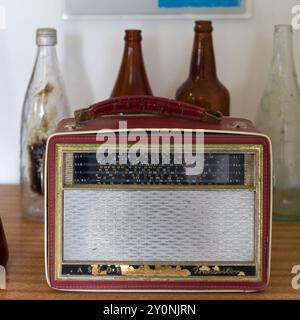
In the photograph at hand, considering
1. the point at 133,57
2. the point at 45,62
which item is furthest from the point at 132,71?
the point at 45,62

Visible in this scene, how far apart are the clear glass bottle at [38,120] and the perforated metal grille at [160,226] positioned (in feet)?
0.87

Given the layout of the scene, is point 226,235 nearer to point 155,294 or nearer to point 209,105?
point 155,294

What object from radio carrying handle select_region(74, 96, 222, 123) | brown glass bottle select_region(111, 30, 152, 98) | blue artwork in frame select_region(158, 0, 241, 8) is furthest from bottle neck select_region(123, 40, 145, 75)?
radio carrying handle select_region(74, 96, 222, 123)

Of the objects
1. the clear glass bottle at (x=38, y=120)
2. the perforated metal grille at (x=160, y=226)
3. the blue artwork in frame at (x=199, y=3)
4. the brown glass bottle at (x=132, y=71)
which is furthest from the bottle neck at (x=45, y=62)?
the perforated metal grille at (x=160, y=226)

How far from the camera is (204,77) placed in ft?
3.38

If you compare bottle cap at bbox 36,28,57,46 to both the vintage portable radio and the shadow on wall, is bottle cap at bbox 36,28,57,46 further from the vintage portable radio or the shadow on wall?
the vintage portable radio

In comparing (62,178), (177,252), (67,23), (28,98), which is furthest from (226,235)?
(67,23)

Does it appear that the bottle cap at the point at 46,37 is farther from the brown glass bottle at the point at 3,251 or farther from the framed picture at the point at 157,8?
the brown glass bottle at the point at 3,251

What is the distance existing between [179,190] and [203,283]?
4.4 inches

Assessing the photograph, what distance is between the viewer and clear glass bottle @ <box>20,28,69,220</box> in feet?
3.36

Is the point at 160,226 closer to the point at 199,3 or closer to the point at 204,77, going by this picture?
the point at 204,77

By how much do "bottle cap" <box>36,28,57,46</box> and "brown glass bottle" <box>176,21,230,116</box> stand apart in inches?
8.5
